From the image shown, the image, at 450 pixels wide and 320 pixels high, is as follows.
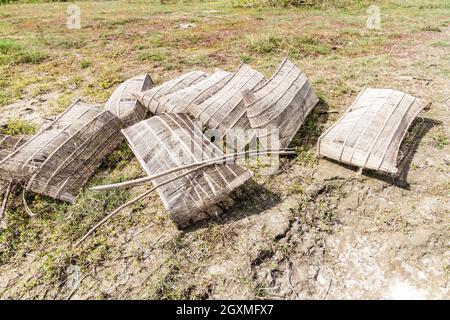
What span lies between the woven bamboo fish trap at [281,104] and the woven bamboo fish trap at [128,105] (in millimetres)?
1643

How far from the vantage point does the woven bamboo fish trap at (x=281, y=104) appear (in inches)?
160

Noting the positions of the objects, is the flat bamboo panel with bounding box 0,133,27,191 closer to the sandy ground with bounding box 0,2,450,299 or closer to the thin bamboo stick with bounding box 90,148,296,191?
the sandy ground with bounding box 0,2,450,299

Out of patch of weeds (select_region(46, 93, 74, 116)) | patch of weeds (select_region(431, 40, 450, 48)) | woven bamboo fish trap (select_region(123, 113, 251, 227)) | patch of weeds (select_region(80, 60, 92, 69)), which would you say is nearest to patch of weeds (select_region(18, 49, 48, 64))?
patch of weeds (select_region(80, 60, 92, 69))

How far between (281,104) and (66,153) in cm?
271

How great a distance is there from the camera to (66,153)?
3807mm

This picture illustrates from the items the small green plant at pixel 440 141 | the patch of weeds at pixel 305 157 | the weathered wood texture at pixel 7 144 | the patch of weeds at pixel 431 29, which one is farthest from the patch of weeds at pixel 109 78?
the patch of weeds at pixel 431 29

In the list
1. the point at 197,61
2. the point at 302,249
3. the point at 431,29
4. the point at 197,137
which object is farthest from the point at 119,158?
the point at 431,29

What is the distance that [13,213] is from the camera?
12.1 feet

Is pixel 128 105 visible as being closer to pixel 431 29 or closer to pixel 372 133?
pixel 372 133

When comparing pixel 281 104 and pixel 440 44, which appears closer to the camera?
pixel 281 104

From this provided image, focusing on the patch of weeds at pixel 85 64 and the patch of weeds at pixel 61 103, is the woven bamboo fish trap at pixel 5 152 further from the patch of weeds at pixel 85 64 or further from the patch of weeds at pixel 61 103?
the patch of weeds at pixel 85 64
